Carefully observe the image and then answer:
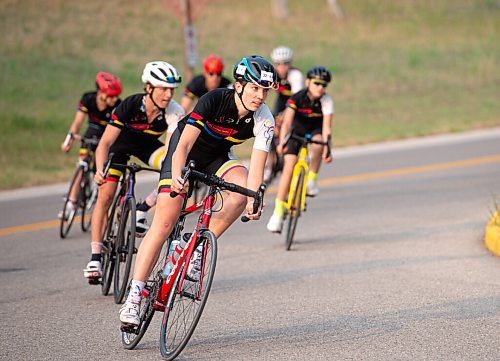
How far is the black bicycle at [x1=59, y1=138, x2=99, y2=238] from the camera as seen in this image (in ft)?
40.2

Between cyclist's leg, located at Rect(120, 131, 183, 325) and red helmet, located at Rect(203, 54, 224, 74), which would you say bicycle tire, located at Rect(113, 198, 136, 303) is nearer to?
cyclist's leg, located at Rect(120, 131, 183, 325)

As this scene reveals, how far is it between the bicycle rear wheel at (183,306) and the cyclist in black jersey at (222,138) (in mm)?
292

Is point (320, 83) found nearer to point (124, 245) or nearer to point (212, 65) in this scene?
point (212, 65)

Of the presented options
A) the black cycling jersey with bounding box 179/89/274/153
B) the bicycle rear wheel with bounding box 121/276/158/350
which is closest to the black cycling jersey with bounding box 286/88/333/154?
the black cycling jersey with bounding box 179/89/274/153

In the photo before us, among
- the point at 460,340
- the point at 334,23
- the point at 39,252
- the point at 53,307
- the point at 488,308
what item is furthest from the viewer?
the point at 334,23

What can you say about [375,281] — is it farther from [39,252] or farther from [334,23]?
[334,23]

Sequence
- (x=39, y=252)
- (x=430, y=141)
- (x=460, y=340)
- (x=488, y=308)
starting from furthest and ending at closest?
(x=430, y=141) < (x=39, y=252) < (x=488, y=308) < (x=460, y=340)

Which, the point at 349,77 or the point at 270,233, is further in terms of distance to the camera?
the point at 349,77

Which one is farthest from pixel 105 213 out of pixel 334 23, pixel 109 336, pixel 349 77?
pixel 334 23

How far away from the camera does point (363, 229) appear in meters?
12.1

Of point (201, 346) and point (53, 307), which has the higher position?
point (201, 346)

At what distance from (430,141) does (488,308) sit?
44.6 ft

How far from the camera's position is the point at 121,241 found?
340 inches

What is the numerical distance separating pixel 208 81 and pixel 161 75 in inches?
187
